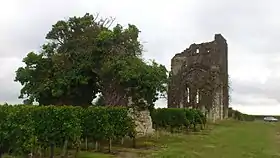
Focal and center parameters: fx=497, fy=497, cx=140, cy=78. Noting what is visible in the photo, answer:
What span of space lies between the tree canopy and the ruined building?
22.4 metres

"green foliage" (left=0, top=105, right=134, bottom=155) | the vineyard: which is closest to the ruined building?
the vineyard

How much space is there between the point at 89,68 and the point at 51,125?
1415cm

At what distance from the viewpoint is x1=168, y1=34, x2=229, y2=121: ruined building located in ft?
199

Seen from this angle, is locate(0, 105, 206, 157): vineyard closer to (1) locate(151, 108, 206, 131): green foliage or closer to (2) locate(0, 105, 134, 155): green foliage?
(2) locate(0, 105, 134, 155): green foliage

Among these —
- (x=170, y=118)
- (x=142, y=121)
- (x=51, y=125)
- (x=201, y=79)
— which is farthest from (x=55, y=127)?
(x=201, y=79)

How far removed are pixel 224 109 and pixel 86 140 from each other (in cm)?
4839

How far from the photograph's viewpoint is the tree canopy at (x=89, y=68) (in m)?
31.4

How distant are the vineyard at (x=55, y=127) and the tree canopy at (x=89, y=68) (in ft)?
16.1

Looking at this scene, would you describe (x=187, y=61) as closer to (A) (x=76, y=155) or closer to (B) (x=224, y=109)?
(B) (x=224, y=109)

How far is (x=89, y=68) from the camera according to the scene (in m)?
34.1

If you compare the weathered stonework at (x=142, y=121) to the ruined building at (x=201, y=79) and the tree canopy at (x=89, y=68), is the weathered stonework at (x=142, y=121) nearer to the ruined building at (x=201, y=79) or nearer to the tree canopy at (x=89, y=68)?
the tree canopy at (x=89, y=68)

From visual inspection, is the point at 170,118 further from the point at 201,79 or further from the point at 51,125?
the point at 201,79

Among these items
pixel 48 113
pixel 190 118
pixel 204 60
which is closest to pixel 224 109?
pixel 204 60

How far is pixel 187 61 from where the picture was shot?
214ft
